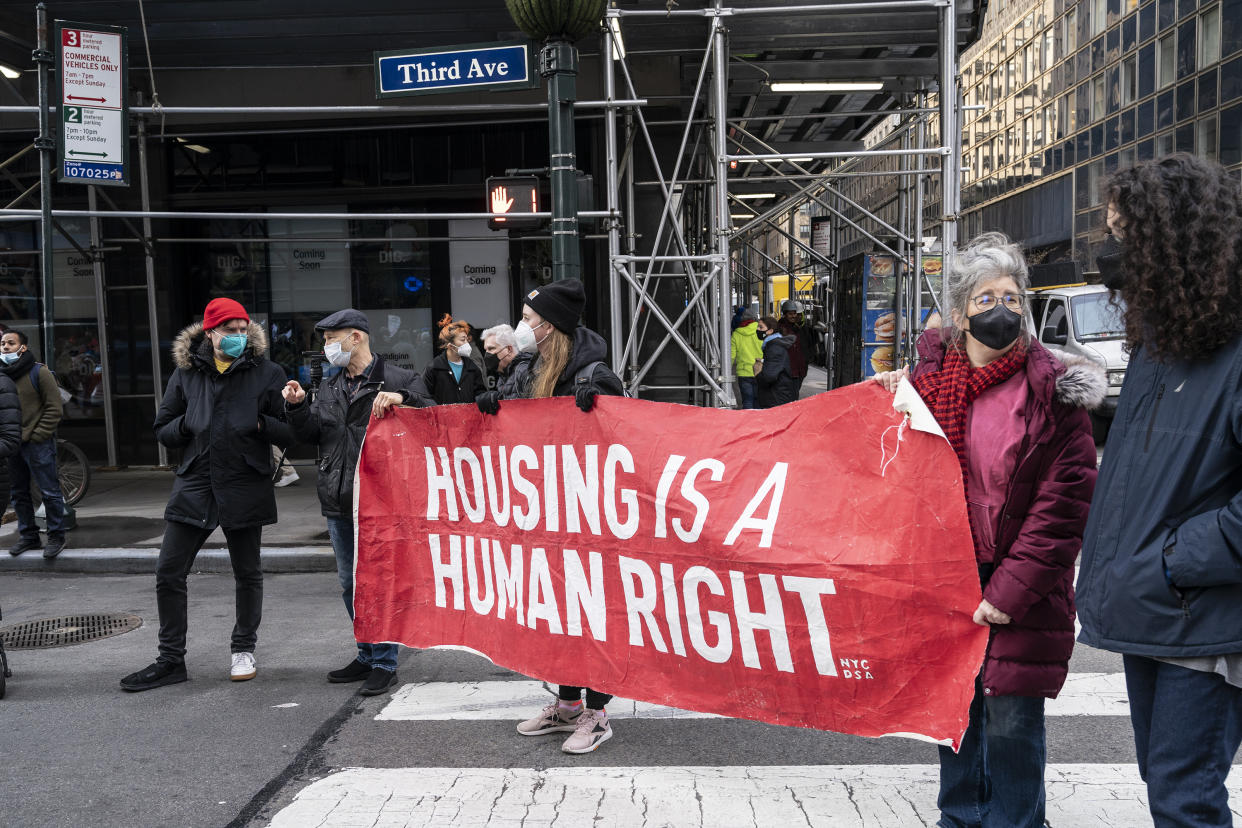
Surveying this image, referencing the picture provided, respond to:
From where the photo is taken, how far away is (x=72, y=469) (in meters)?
11.1

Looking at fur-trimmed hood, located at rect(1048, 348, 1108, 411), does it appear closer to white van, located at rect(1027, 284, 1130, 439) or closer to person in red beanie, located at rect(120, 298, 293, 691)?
person in red beanie, located at rect(120, 298, 293, 691)

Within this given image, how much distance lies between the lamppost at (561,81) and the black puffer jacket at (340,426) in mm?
1622

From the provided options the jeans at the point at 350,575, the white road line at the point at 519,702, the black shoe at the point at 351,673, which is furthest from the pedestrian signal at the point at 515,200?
the white road line at the point at 519,702

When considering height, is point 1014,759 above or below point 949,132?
below

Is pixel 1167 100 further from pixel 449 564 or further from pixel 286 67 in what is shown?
pixel 449 564

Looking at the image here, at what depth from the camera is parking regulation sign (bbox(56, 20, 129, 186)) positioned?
29.7 ft

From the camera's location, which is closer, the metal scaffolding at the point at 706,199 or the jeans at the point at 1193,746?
the jeans at the point at 1193,746

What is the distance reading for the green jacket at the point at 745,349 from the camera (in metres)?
15.0

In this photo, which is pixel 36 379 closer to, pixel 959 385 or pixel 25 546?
pixel 25 546

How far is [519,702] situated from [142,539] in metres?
5.51

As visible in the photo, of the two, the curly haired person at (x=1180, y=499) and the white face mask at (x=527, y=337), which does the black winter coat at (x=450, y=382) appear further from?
the curly haired person at (x=1180, y=499)

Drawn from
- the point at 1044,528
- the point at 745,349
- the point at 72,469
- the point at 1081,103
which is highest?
the point at 1081,103

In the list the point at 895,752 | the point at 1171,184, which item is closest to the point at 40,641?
the point at 895,752

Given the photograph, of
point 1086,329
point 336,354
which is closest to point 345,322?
point 336,354
